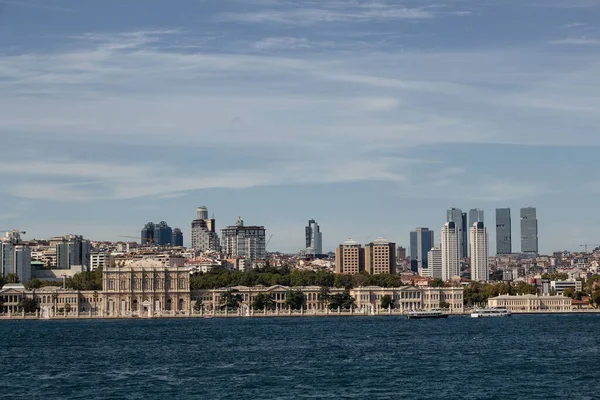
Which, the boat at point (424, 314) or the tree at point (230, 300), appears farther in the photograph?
the tree at point (230, 300)

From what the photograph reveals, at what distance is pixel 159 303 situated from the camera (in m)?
138

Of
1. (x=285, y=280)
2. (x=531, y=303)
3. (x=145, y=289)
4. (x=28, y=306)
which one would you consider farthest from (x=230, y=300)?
(x=531, y=303)

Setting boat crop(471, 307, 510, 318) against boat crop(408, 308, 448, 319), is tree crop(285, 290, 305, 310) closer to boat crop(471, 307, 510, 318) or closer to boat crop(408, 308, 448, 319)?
boat crop(408, 308, 448, 319)

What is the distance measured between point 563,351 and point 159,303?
79.2 metres

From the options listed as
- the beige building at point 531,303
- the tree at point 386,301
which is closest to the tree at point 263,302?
the tree at point 386,301

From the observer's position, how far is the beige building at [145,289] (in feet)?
452

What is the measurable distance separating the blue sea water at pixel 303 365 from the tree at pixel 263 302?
158ft

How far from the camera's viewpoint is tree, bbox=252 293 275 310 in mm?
136875

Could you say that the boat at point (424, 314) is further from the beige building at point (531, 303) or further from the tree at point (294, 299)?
the beige building at point (531, 303)

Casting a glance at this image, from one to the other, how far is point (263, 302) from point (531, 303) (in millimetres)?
33443

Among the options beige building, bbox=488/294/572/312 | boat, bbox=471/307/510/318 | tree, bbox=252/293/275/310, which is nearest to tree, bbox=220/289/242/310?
tree, bbox=252/293/275/310

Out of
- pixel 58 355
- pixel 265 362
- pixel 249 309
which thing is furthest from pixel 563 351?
pixel 249 309

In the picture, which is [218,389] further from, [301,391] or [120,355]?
[120,355]

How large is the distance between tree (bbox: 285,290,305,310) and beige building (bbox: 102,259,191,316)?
11.2 meters
